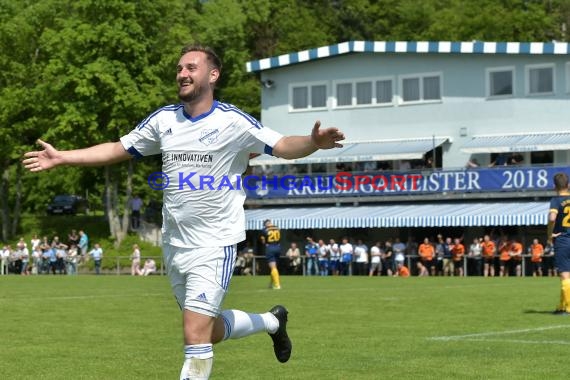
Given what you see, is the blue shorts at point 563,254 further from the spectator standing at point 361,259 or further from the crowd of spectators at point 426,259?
the spectator standing at point 361,259

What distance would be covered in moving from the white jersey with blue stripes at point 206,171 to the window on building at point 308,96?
5097 centimetres

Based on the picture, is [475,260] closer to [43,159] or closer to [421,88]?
[421,88]

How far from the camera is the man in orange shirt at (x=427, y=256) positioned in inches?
1820

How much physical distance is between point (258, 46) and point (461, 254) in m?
39.0

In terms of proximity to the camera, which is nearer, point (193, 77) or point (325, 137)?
point (325, 137)

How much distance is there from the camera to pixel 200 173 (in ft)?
27.7

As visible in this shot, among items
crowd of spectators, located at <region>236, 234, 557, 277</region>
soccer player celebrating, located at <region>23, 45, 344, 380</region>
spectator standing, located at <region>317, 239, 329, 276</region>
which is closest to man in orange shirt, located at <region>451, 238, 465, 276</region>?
crowd of spectators, located at <region>236, 234, 557, 277</region>

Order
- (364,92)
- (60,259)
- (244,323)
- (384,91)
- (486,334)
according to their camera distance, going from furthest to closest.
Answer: (364,92)
(384,91)
(60,259)
(486,334)
(244,323)

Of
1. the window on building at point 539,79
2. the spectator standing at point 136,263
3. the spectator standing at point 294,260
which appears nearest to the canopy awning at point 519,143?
Result: the window on building at point 539,79

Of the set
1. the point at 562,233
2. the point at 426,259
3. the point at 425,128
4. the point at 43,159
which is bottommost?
the point at 426,259

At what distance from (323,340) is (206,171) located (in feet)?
20.2

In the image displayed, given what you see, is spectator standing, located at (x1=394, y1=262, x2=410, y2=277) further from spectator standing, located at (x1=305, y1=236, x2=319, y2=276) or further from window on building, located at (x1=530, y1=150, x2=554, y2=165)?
window on building, located at (x1=530, y1=150, x2=554, y2=165)

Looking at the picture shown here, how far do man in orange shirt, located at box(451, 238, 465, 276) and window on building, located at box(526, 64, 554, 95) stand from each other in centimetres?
1074

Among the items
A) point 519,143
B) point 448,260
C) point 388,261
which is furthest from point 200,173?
point 519,143
